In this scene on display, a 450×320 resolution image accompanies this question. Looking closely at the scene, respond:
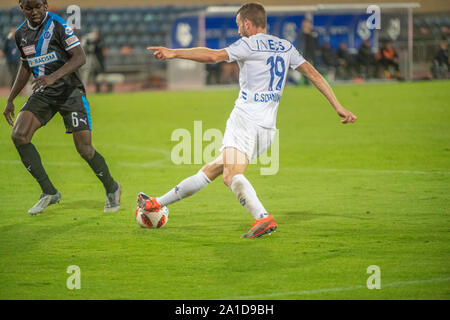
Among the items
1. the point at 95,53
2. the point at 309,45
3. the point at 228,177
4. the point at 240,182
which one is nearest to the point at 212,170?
the point at 228,177

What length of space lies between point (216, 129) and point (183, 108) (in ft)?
17.3

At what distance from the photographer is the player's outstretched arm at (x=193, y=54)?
6.19 metres

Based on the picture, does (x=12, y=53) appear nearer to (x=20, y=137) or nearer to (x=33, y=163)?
(x=33, y=163)

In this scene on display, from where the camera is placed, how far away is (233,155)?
6957 mm

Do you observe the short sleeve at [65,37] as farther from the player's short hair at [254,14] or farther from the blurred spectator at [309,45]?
the blurred spectator at [309,45]

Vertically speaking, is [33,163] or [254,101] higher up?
[254,101]

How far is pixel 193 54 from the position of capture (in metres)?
6.36

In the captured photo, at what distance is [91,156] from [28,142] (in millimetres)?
647

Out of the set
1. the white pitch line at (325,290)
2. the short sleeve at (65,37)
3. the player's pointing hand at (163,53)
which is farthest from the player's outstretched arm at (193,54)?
the white pitch line at (325,290)

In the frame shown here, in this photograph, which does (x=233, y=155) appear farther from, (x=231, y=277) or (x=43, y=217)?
(x=43, y=217)

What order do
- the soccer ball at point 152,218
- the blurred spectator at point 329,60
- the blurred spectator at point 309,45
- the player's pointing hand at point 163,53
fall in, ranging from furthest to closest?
the blurred spectator at point 329,60, the blurred spectator at point 309,45, the soccer ball at point 152,218, the player's pointing hand at point 163,53

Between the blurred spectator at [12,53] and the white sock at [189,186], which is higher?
the blurred spectator at [12,53]

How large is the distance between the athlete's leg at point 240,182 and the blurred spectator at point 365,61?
2457 centimetres
